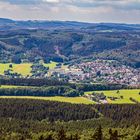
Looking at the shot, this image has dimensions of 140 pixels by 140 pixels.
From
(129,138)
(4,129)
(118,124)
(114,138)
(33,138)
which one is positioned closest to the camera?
(114,138)

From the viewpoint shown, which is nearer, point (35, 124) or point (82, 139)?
point (82, 139)

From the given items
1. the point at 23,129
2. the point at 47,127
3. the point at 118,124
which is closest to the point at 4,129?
the point at 23,129

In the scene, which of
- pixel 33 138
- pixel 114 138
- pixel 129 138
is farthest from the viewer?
pixel 33 138

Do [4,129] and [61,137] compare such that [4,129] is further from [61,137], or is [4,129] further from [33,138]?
[61,137]

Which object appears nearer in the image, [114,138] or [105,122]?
[114,138]

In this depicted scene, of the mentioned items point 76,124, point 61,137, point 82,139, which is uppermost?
point 61,137

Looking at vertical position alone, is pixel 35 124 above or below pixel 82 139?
below

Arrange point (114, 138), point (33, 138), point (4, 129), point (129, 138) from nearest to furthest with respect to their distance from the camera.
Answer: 1. point (114, 138)
2. point (129, 138)
3. point (33, 138)
4. point (4, 129)

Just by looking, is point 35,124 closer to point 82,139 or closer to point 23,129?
point 23,129

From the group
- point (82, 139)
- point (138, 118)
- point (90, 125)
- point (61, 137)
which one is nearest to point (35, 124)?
point (90, 125)
